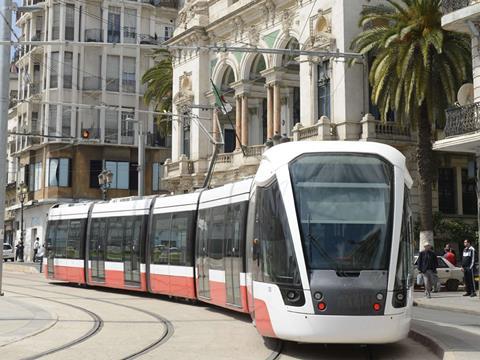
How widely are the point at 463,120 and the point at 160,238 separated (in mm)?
10139

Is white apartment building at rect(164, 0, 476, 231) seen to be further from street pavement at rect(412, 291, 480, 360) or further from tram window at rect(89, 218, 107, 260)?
street pavement at rect(412, 291, 480, 360)

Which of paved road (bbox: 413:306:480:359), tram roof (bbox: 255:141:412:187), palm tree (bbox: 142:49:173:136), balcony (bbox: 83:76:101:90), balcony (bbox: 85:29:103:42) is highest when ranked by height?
balcony (bbox: 85:29:103:42)

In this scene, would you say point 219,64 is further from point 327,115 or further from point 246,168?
point 327,115

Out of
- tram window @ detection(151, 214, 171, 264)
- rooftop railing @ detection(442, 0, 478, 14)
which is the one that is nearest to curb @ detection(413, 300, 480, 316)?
tram window @ detection(151, 214, 171, 264)

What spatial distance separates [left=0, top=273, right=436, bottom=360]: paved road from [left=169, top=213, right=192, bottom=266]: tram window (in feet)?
4.01

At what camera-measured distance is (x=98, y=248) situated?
23422 mm

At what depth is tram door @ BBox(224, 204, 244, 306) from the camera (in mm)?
14727

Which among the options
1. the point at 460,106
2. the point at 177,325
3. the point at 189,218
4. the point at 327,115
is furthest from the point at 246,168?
the point at 177,325

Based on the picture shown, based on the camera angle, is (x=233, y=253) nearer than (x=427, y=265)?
Yes

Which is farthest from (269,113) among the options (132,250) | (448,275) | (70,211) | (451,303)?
(451,303)

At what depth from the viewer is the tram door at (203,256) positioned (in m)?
17.1

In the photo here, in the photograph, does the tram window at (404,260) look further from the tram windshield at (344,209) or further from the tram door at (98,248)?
the tram door at (98,248)

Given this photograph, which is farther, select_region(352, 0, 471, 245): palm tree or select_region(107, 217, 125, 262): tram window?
select_region(352, 0, 471, 245): palm tree

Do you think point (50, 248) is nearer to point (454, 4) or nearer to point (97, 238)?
point (97, 238)
